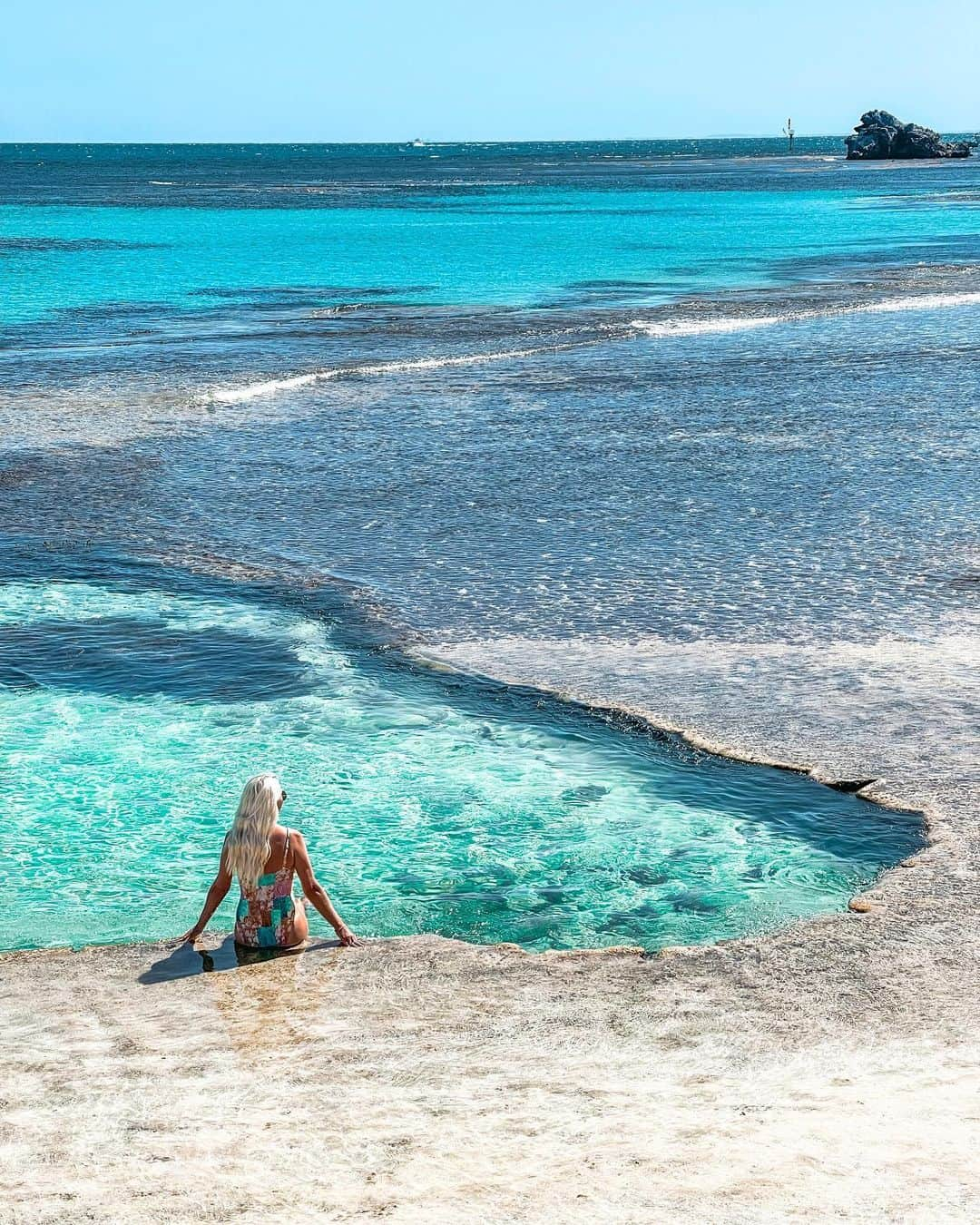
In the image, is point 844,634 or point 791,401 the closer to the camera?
point 844,634

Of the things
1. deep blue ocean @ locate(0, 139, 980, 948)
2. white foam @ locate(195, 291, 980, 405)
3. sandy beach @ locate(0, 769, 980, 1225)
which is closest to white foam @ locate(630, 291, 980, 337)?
white foam @ locate(195, 291, 980, 405)

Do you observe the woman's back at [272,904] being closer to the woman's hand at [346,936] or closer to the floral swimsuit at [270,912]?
the floral swimsuit at [270,912]

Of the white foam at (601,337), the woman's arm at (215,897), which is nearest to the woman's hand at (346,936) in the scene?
the woman's arm at (215,897)

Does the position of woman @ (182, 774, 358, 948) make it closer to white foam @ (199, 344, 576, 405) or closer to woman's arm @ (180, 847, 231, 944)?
woman's arm @ (180, 847, 231, 944)

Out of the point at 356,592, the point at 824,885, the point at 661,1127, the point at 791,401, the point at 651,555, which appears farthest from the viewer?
the point at 791,401

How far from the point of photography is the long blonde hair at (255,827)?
7.81m

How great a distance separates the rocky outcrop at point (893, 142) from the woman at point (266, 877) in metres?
168

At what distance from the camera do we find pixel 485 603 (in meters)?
14.0

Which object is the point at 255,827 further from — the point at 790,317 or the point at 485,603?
the point at 790,317

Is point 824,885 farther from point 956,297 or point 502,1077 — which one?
point 956,297

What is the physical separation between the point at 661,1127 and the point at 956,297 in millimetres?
35138

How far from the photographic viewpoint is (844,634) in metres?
12.8

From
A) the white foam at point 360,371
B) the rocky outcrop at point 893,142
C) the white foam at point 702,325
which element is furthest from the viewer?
the rocky outcrop at point 893,142

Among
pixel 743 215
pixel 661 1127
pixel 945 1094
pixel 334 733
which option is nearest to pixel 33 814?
pixel 334 733
